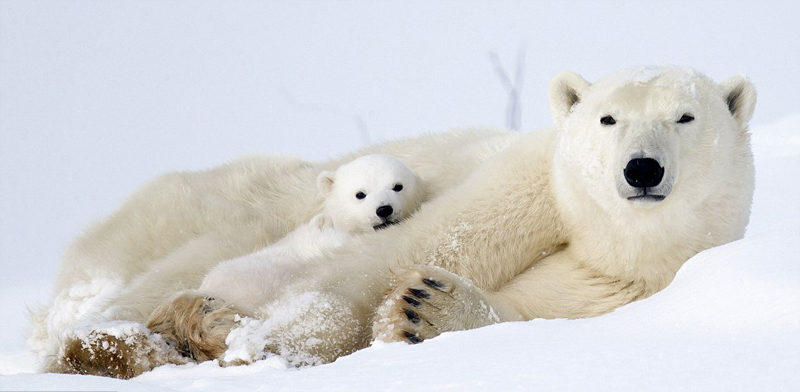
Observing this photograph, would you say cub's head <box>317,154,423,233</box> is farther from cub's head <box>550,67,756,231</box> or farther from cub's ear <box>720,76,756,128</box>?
cub's ear <box>720,76,756,128</box>

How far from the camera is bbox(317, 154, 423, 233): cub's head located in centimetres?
455

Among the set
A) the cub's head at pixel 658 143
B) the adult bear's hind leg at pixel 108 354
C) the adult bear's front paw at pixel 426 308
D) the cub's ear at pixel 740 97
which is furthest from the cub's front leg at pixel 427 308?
the cub's ear at pixel 740 97

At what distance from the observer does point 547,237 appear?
12.9ft

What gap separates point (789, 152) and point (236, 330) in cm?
726

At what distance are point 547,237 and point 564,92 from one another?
0.61 metres

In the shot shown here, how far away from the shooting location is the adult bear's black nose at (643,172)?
324 centimetres

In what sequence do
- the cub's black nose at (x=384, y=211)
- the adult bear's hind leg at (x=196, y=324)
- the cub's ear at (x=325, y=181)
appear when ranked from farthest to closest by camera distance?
Answer: the cub's ear at (x=325, y=181) → the cub's black nose at (x=384, y=211) → the adult bear's hind leg at (x=196, y=324)

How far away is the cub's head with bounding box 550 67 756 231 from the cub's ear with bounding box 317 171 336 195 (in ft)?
4.90

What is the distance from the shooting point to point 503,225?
386 cm

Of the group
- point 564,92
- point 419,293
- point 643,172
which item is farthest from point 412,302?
point 564,92

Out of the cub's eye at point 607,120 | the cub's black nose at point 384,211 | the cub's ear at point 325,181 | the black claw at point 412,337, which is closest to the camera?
the black claw at point 412,337

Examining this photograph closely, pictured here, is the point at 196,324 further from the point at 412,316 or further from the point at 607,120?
the point at 607,120

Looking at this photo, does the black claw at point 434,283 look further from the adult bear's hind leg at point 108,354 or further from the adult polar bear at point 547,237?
the adult bear's hind leg at point 108,354

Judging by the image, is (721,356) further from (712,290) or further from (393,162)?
(393,162)
